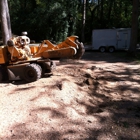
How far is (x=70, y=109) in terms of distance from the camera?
4926 millimetres

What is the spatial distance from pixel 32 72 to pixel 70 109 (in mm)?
2288

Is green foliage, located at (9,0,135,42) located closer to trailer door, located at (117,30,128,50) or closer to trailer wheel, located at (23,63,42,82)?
trailer door, located at (117,30,128,50)

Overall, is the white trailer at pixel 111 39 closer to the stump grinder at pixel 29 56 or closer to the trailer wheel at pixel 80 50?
the stump grinder at pixel 29 56

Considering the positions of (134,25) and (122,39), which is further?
(122,39)

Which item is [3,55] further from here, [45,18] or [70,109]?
[45,18]

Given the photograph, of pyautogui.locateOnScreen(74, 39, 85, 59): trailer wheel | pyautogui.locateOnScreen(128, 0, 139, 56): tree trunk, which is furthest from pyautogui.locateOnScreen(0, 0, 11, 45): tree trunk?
pyautogui.locateOnScreen(128, 0, 139, 56): tree trunk

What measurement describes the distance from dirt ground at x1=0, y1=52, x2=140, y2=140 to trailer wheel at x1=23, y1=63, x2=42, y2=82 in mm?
185

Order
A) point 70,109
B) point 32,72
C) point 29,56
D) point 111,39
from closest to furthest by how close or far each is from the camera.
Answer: point 70,109 < point 32,72 < point 29,56 < point 111,39

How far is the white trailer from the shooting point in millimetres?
17688

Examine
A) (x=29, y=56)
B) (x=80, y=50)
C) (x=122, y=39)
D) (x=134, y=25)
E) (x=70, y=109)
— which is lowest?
(x=70, y=109)

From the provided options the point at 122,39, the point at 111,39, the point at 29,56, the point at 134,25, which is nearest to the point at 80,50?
the point at 29,56

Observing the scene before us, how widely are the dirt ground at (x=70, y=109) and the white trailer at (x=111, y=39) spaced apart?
10728mm

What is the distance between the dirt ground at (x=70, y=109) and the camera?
3.88 meters

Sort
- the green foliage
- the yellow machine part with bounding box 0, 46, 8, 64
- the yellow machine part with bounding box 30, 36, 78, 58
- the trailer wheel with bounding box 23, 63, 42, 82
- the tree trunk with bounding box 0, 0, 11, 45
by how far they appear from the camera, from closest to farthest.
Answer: the yellow machine part with bounding box 30, 36, 78, 58 < the trailer wheel with bounding box 23, 63, 42, 82 < the yellow machine part with bounding box 0, 46, 8, 64 < the tree trunk with bounding box 0, 0, 11, 45 < the green foliage
